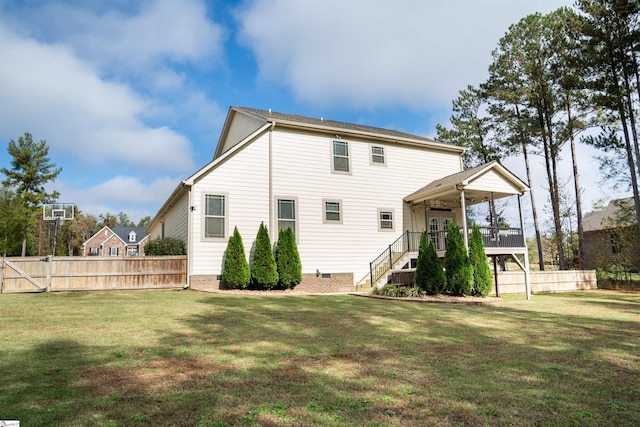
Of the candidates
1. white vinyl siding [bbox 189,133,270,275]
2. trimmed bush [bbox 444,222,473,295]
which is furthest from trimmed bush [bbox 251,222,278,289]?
trimmed bush [bbox 444,222,473,295]

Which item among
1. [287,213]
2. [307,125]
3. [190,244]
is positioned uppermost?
[307,125]

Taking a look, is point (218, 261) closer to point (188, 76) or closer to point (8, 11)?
point (188, 76)

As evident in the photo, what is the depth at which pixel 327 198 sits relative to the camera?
16344 millimetres

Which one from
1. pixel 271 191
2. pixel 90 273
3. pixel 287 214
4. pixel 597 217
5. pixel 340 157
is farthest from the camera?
pixel 597 217

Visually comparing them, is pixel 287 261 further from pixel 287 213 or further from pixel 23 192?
pixel 23 192

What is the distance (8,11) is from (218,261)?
415 inches

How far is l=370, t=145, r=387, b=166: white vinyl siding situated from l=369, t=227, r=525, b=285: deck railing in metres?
3.40

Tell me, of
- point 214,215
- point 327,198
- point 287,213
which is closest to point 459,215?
point 327,198

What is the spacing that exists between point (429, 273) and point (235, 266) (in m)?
6.70

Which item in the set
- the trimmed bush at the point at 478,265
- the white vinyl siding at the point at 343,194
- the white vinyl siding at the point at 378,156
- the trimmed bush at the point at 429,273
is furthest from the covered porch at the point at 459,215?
the trimmed bush at the point at 429,273

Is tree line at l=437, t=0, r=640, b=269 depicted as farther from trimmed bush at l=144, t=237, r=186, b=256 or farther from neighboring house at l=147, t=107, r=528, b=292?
trimmed bush at l=144, t=237, r=186, b=256

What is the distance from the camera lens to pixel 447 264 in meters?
13.0

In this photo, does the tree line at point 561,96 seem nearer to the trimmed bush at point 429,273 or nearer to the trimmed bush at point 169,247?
the trimmed bush at point 429,273

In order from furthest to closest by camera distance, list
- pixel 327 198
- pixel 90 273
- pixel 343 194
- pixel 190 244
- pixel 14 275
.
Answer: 1. pixel 343 194
2. pixel 327 198
3. pixel 190 244
4. pixel 90 273
5. pixel 14 275
